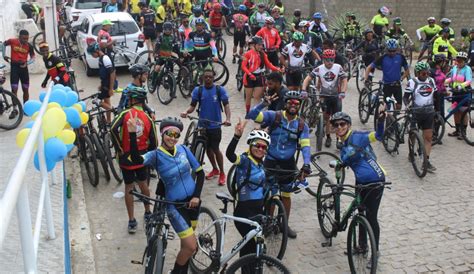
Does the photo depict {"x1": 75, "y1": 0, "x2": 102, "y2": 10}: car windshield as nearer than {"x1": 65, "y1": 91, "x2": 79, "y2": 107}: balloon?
No

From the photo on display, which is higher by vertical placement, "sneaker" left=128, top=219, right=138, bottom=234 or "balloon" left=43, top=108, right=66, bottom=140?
"balloon" left=43, top=108, right=66, bottom=140

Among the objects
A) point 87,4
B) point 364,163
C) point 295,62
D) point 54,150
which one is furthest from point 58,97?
point 87,4

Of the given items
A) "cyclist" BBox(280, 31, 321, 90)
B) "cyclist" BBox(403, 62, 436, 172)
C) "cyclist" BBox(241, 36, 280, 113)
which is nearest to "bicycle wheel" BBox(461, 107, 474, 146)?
"cyclist" BBox(403, 62, 436, 172)

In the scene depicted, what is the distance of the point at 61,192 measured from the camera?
24.5ft

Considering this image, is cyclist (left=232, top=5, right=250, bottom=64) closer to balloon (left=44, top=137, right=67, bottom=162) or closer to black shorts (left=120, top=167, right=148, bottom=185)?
black shorts (left=120, top=167, right=148, bottom=185)

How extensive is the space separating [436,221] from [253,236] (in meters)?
3.85

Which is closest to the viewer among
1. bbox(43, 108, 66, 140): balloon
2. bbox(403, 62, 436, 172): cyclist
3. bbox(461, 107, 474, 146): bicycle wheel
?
bbox(43, 108, 66, 140): balloon

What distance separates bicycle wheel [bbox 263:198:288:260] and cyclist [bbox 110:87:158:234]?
5.56 feet

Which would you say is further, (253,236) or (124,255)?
(124,255)

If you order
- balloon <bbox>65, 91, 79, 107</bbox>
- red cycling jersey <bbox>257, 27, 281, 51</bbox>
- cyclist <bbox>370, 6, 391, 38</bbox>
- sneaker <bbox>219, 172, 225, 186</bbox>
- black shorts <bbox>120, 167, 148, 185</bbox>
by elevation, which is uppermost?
cyclist <bbox>370, 6, 391, 38</bbox>

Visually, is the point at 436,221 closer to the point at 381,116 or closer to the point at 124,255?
the point at 381,116

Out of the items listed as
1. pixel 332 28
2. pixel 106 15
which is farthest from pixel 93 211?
pixel 332 28

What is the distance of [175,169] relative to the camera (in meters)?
5.97

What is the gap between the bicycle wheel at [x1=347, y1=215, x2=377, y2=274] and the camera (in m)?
6.06
